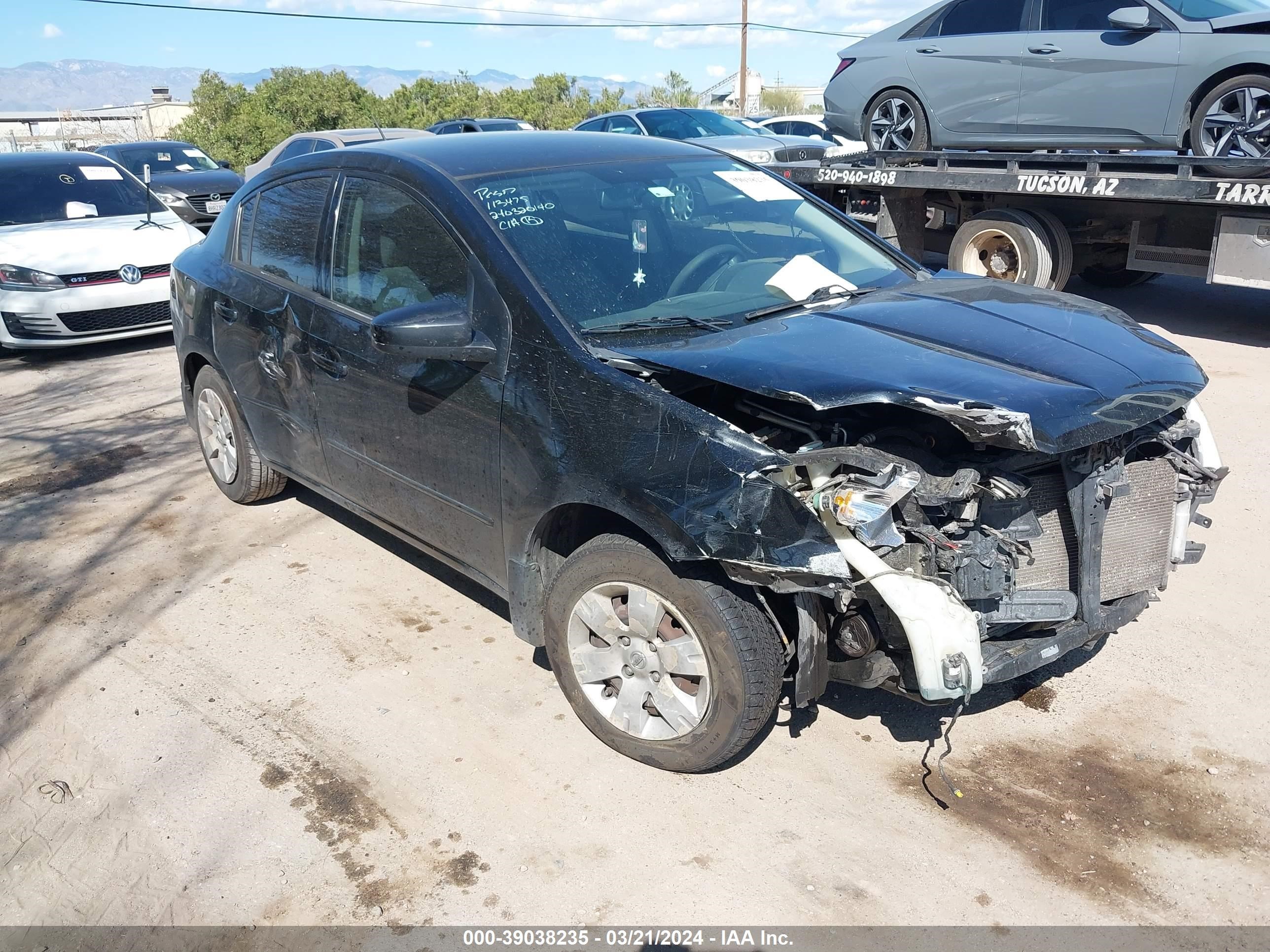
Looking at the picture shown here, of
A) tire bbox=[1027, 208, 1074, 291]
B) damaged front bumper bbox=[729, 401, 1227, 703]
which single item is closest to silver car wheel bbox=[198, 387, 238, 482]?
damaged front bumper bbox=[729, 401, 1227, 703]

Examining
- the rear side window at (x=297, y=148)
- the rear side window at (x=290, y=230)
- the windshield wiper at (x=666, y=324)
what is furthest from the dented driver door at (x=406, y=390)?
the rear side window at (x=297, y=148)

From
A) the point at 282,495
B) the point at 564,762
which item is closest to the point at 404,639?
the point at 564,762

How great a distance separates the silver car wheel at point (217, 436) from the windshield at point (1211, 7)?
7.24 metres

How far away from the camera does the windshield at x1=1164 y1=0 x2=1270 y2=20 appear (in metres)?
7.59

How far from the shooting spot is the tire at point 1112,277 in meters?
9.98

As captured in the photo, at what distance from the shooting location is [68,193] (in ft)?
33.1

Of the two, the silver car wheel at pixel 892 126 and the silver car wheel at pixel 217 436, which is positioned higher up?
the silver car wheel at pixel 892 126

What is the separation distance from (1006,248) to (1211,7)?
2325 millimetres

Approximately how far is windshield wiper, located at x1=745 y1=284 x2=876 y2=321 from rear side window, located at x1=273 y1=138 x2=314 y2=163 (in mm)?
13012

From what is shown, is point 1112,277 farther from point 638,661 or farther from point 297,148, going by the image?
point 297,148

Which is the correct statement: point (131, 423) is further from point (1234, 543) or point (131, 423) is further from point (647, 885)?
point (1234, 543)

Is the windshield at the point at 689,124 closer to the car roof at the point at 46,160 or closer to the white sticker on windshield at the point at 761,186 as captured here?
the car roof at the point at 46,160

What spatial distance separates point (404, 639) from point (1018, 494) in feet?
8.10

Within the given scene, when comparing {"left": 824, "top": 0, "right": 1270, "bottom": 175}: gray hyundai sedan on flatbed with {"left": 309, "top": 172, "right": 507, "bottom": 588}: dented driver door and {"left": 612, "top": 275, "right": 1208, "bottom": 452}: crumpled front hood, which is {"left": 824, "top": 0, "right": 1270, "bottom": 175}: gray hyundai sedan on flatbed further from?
{"left": 309, "top": 172, "right": 507, "bottom": 588}: dented driver door
